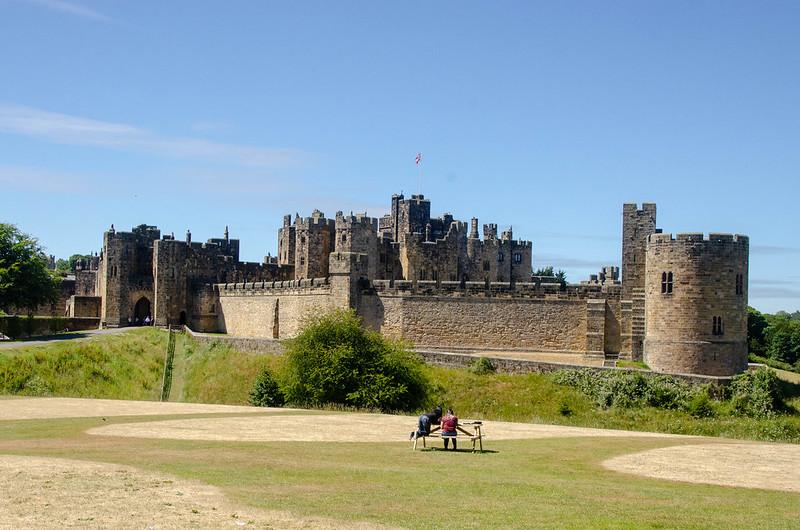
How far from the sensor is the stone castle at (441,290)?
44.2 metres

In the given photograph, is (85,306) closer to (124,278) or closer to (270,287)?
(124,278)

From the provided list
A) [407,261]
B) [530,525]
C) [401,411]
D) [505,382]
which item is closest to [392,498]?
[530,525]

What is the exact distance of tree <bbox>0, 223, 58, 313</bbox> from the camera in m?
64.1

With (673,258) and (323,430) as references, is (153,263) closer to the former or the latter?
(673,258)

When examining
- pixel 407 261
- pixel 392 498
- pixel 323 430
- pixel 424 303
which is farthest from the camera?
pixel 407 261

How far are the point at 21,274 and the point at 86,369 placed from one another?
1648cm

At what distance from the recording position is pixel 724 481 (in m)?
20.7

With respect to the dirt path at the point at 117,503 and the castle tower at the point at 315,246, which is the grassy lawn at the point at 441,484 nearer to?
the dirt path at the point at 117,503

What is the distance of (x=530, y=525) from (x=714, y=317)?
30.8 metres

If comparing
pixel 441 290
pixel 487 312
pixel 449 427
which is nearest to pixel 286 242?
pixel 441 290

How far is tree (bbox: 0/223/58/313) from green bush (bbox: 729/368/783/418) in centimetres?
4465

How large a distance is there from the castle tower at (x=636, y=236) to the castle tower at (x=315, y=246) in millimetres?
29542

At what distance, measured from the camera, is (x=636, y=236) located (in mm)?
48125

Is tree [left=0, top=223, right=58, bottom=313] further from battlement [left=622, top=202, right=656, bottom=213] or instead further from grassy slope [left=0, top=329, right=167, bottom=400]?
battlement [left=622, top=202, right=656, bottom=213]
